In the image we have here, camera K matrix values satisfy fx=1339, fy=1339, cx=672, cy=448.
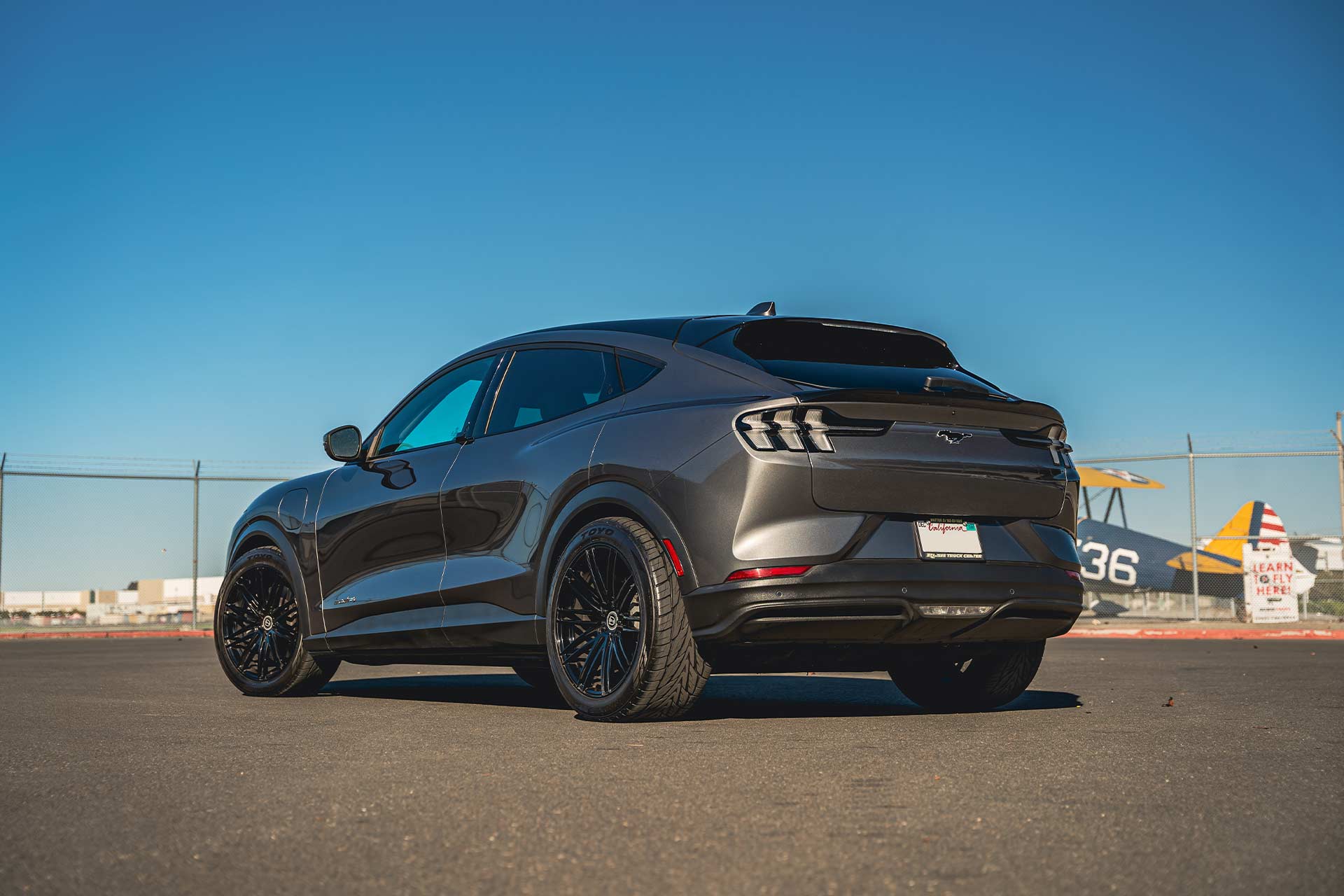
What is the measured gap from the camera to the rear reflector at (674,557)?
5.08 m

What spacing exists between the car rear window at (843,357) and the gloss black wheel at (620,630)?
33.3 inches

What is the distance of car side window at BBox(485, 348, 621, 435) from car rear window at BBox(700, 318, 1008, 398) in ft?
1.97

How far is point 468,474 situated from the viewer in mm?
6289

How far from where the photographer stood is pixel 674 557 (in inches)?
201

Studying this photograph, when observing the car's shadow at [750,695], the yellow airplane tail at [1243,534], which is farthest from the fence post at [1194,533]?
the car's shadow at [750,695]

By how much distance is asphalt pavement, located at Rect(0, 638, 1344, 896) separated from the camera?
2.66 m

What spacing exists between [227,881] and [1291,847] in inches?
88.0

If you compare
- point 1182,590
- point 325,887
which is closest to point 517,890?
point 325,887

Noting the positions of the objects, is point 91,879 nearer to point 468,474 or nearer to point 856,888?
point 856,888

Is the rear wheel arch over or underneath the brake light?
underneath

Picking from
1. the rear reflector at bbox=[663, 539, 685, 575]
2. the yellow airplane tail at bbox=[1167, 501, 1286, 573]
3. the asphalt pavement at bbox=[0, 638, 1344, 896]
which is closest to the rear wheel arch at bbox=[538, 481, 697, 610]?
the rear reflector at bbox=[663, 539, 685, 575]

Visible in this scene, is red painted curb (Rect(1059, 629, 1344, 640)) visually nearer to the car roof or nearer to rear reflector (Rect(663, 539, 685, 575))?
the car roof

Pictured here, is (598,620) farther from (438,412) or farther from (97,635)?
(97,635)

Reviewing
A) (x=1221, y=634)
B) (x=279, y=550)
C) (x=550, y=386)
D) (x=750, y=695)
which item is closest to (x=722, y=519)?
(x=550, y=386)
